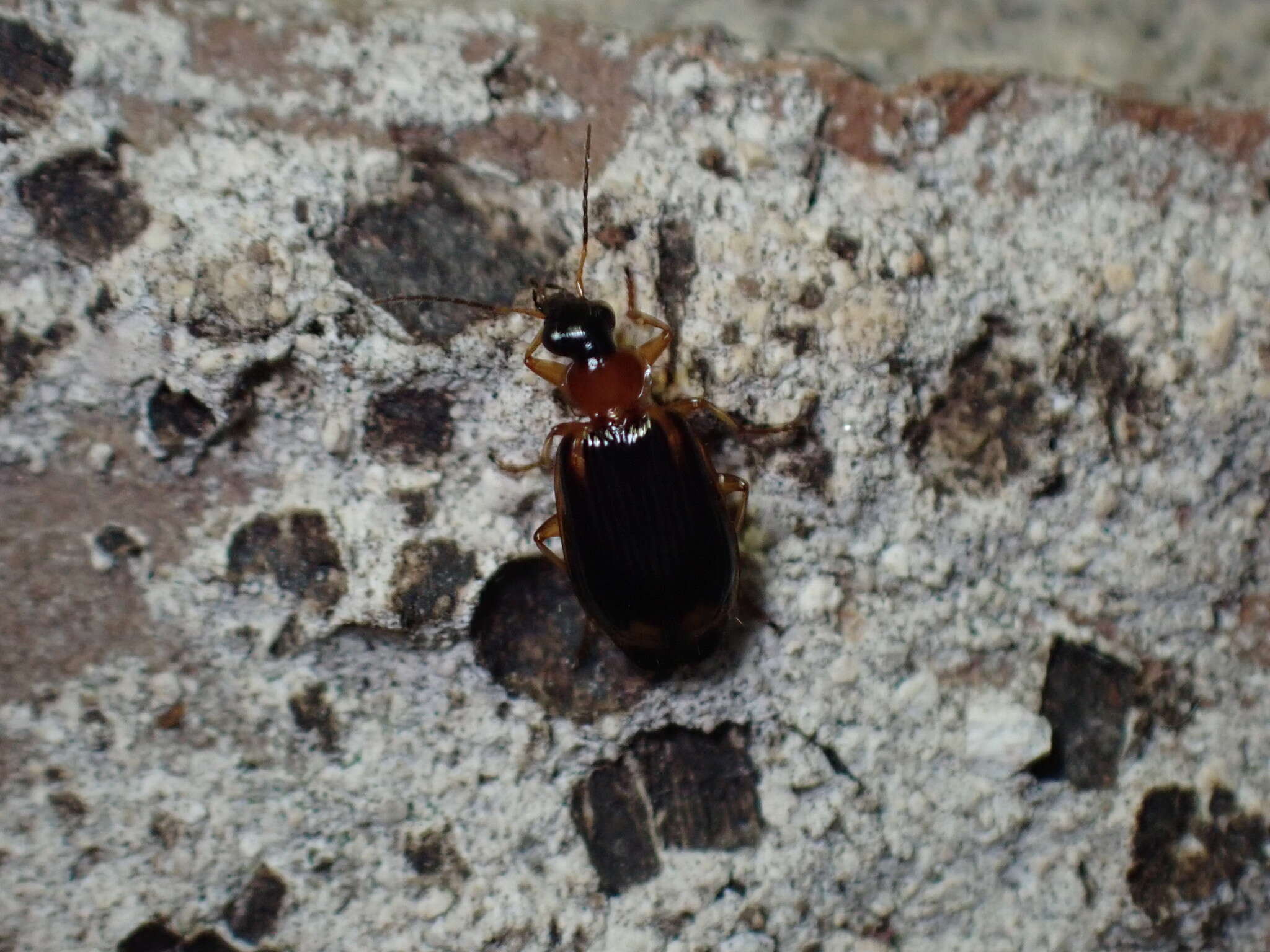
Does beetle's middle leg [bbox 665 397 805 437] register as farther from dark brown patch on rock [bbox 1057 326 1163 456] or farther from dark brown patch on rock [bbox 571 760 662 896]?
dark brown patch on rock [bbox 571 760 662 896]

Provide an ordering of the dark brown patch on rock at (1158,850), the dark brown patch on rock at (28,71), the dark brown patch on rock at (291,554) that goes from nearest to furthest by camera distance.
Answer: the dark brown patch on rock at (28,71)
the dark brown patch on rock at (291,554)
the dark brown patch on rock at (1158,850)

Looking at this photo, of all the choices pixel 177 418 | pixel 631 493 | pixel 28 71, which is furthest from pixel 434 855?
pixel 28 71

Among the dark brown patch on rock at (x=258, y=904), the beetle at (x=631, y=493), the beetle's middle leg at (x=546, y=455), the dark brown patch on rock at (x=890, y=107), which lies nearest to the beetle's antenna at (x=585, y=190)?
the beetle at (x=631, y=493)

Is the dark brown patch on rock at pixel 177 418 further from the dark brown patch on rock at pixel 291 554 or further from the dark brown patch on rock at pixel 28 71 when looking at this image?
the dark brown patch on rock at pixel 28 71

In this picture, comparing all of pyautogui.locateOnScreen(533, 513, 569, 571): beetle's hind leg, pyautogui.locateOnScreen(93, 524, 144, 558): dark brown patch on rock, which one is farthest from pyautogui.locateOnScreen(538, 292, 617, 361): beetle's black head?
pyautogui.locateOnScreen(93, 524, 144, 558): dark brown patch on rock

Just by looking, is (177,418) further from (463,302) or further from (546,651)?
(546,651)
